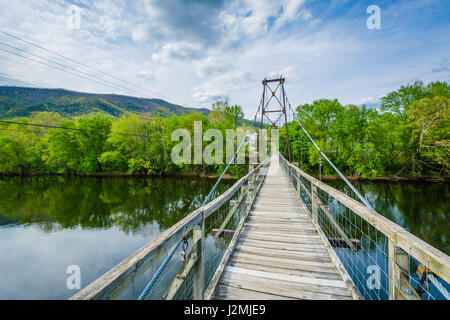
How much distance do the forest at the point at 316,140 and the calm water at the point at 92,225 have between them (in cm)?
330

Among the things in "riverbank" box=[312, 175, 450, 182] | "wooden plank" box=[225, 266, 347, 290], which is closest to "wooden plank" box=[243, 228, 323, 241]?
"wooden plank" box=[225, 266, 347, 290]

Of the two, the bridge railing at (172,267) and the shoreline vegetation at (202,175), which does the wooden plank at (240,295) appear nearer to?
the bridge railing at (172,267)

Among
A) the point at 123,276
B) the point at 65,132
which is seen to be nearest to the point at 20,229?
the point at 123,276

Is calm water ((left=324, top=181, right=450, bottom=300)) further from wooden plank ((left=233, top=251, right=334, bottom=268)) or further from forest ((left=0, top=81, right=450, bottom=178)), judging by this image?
forest ((left=0, top=81, right=450, bottom=178))

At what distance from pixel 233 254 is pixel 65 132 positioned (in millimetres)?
29194

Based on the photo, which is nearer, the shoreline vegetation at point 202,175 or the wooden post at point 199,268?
the wooden post at point 199,268

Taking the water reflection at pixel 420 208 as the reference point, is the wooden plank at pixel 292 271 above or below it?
above

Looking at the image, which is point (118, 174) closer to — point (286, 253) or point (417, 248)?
point (286, 253)

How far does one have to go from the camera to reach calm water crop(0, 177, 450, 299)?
5.34 metres

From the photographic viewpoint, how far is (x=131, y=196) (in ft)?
43.6

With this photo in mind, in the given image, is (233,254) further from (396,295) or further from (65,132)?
(65,132)

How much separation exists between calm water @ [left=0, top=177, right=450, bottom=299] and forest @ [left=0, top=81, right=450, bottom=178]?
3302 millimetres

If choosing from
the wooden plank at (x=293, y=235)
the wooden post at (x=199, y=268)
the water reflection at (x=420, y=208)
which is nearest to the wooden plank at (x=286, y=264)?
the wooden plank at (x=293, y=235)

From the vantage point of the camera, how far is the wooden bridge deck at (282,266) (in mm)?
1580
